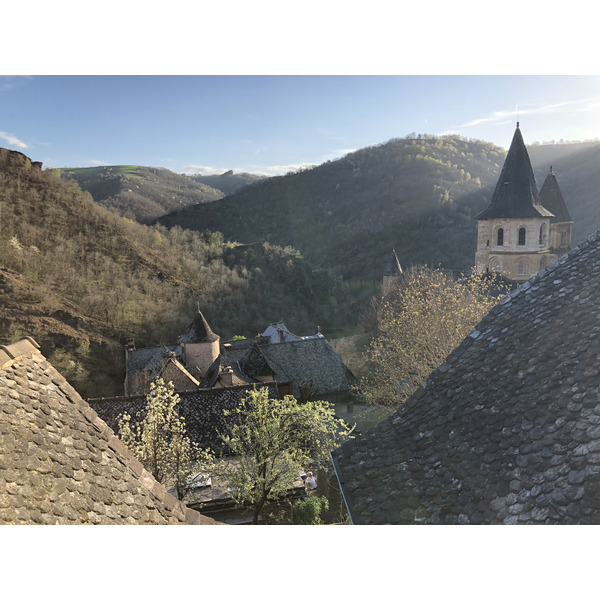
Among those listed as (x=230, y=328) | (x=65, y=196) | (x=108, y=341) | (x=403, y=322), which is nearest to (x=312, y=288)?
(x=230, y=328)

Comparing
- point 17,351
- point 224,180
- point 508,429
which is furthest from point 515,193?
point 17,351

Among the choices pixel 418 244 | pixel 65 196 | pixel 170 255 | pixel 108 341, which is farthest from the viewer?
pixel 418 244

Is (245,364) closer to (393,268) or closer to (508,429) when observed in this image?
(393,268)

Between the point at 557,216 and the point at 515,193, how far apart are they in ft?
11.1

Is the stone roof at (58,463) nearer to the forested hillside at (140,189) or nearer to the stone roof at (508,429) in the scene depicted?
the stone roof at (508,429)

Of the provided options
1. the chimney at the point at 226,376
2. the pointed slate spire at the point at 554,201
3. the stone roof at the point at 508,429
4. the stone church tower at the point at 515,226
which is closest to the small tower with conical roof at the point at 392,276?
the stone church tower at the point at 515,226

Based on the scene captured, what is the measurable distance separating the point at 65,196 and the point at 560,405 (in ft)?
28.8

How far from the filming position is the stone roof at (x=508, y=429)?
1.85m

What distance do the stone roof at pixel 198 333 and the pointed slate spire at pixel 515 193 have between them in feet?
36.4

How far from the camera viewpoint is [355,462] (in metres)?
2.90

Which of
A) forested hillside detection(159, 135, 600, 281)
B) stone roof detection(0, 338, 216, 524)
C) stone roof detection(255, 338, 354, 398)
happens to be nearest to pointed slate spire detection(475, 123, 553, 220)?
forested hillside detection(159, 135, 600, 281)

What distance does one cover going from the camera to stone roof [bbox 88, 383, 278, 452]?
6996mm

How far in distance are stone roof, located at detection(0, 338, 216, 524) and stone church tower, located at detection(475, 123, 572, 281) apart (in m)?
14.5
